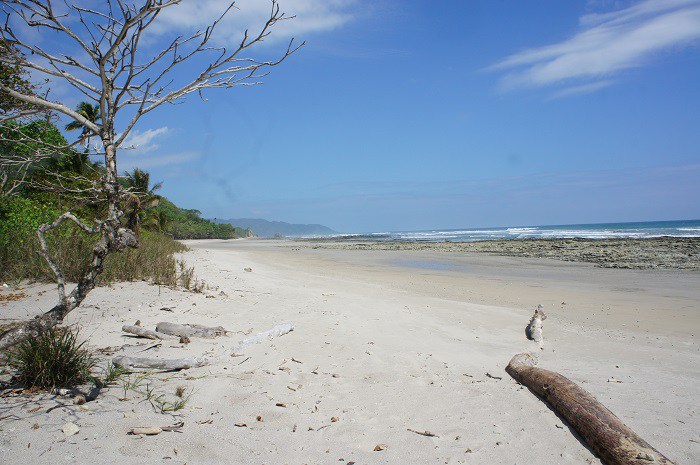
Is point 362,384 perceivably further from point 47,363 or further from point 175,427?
point 47,363

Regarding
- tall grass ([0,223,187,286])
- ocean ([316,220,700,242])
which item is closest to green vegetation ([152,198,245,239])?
ocean ([316,220,700,242])

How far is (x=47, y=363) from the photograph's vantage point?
11.4ft

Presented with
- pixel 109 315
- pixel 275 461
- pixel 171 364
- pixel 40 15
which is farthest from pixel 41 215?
pixel 275 461

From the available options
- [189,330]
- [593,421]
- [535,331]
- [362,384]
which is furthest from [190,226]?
[593,421]

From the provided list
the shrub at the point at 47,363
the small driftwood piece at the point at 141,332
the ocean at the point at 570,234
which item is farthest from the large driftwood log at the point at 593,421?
the ocean at the point at 570,234

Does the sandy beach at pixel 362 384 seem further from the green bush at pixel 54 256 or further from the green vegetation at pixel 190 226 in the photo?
the green vegetation at pixel 190 226

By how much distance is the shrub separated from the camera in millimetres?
3465

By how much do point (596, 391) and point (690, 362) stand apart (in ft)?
7.64

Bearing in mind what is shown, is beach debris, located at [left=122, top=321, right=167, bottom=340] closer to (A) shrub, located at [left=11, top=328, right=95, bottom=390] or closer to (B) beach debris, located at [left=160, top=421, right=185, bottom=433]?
(A) shrub, located at [left=11, top=328, right=95, bottom=390]

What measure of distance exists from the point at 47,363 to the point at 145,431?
48.2 inches

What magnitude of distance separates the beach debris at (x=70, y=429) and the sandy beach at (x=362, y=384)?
0.05m

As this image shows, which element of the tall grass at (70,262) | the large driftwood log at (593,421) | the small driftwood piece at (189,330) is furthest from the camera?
the tall grass at (70,262)

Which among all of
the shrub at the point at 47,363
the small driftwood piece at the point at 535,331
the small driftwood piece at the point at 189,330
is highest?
the shrub at the point at 47,363

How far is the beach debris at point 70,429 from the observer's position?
288 centimetres
